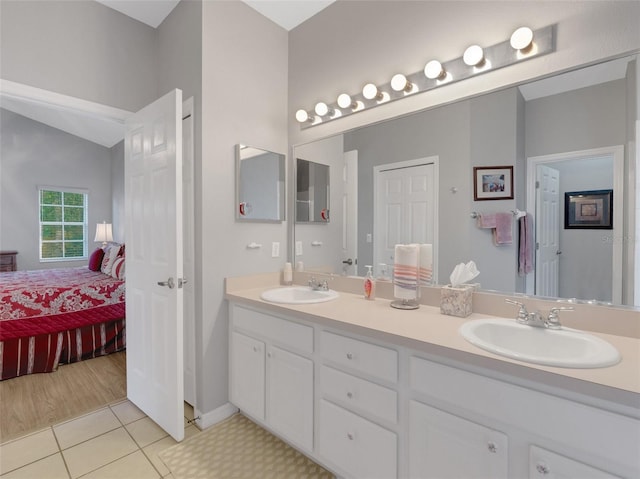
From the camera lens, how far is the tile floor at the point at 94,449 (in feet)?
5.29

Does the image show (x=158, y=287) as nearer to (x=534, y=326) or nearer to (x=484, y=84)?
(x=534, y=326)

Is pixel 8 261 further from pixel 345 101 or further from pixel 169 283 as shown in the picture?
pixel 345 101

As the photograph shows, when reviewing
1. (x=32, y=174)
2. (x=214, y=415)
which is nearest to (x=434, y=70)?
(x=214, y=415)

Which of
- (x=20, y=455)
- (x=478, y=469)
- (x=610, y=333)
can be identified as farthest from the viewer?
(x=20, y=455)

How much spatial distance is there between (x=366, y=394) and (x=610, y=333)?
988mm

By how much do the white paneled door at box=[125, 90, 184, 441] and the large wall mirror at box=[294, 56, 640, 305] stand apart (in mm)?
1132

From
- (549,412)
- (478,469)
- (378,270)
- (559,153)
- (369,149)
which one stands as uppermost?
(369,149)

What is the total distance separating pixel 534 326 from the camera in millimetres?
1274

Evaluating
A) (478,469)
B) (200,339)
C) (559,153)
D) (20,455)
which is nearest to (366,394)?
(478,469)

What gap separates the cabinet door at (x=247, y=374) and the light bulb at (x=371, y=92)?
5.21 feet

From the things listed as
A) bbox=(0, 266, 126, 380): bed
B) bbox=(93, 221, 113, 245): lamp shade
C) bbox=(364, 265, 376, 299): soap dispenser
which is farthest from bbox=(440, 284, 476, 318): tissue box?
bbox=(93, 221, 113, 245): lamp shade

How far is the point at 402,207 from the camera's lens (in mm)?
1835

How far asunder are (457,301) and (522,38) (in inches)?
46.9

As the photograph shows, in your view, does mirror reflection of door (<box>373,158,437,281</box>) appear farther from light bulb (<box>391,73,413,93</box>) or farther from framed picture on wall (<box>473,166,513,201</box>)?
light bulb (<box>391,73,413,93</box>)
